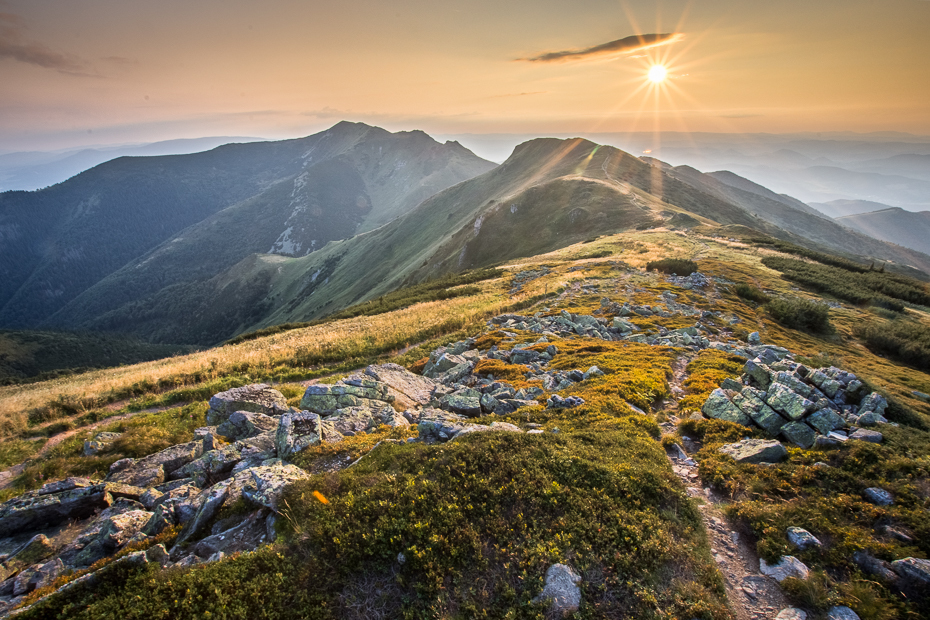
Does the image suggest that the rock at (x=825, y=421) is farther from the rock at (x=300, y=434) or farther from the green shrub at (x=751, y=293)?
the green shrub at (x=751, y=293)

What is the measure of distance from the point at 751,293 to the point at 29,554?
128 feet

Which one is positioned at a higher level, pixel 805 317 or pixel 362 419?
pixel 805 317

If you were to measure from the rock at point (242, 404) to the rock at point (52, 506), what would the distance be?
4.15m

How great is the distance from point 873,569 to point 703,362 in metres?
10.9

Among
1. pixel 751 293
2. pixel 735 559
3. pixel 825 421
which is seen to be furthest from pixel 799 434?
pixel 751 293

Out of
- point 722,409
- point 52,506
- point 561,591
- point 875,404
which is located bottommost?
point 52,506

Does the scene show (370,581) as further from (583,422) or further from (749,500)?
(749,500)

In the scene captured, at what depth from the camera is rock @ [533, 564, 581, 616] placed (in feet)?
19.5

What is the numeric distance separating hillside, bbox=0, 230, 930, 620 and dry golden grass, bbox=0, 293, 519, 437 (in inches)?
44.1

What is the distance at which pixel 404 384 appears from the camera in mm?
15727

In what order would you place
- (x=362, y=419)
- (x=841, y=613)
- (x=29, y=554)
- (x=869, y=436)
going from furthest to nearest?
(x=362, y=419), (x=869, y=436), (x=29, y=554), (x=841, y=613)

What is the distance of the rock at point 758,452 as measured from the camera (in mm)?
9367

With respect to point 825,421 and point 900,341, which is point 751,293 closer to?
point 900,341

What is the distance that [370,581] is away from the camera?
6.41 meters
